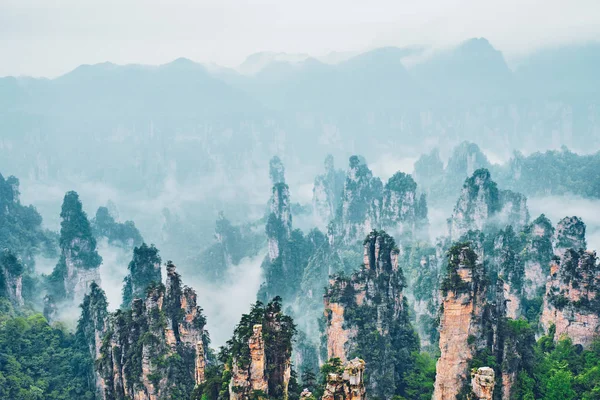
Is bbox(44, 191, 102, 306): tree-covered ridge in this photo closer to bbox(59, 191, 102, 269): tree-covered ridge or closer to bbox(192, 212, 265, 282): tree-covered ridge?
bbox(59, 191, 102, 269): tree-covered ridge

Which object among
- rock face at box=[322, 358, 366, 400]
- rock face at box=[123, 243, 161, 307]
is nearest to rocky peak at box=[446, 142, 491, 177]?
rock face at box=[123, 243, 161, 307]

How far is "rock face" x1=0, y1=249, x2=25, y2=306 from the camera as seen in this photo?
6750cm

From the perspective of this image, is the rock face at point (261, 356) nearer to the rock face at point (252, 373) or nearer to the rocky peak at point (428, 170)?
the rock face at point (252, 373)

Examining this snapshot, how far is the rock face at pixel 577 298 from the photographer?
137ft

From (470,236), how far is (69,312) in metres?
60.3

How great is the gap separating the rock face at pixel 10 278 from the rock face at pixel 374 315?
140 feet

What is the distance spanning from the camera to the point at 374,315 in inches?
1950

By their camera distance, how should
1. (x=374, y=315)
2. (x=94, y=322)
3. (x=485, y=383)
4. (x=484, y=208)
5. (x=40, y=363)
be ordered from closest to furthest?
(x=485, y=383) < (x=374, y=315) < (x=40, y=363) < (x=94, y=322) < (x=484, y=208)

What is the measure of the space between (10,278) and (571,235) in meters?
69.7

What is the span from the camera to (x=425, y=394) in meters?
43.6

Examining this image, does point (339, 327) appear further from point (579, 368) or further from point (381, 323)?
point (579, 368)

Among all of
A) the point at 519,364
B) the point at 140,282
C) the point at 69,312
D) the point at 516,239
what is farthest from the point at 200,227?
the point at 519,364

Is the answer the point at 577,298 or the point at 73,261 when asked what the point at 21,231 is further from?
the point at 577,298

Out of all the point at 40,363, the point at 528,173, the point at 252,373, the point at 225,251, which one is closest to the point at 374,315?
the point at 252,373
